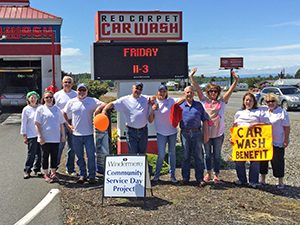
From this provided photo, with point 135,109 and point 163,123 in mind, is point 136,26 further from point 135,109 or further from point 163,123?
point 163,123

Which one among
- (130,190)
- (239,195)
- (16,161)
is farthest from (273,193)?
(16,161)

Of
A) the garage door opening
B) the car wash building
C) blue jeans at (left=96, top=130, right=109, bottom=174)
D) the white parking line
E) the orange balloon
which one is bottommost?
the white parking line

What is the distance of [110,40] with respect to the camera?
9672 mm

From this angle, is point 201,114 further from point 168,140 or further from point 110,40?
point 110,40

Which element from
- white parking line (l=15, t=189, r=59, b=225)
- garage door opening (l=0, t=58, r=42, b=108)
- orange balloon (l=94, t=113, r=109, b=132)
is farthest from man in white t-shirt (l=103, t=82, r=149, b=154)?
garage door opening (l=0, t=58, r=42, b=108)

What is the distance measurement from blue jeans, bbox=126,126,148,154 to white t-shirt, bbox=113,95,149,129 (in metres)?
0.10

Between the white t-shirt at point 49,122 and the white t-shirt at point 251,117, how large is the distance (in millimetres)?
3210

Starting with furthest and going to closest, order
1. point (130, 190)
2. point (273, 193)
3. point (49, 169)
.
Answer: point (49, 169)
point (273, 193)
point (130, 190)

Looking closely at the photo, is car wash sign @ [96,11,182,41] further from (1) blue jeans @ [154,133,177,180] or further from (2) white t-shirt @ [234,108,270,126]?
(2) white t-shirt @ [234,108,270,126]

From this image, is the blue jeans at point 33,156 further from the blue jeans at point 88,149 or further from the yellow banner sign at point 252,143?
the yellow banner sign at point 252,143

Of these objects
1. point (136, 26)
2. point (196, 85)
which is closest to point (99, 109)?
point (196, 85)

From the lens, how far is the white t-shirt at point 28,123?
8492 millimetres

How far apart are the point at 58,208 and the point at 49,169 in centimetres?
256

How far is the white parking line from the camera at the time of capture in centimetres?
607
